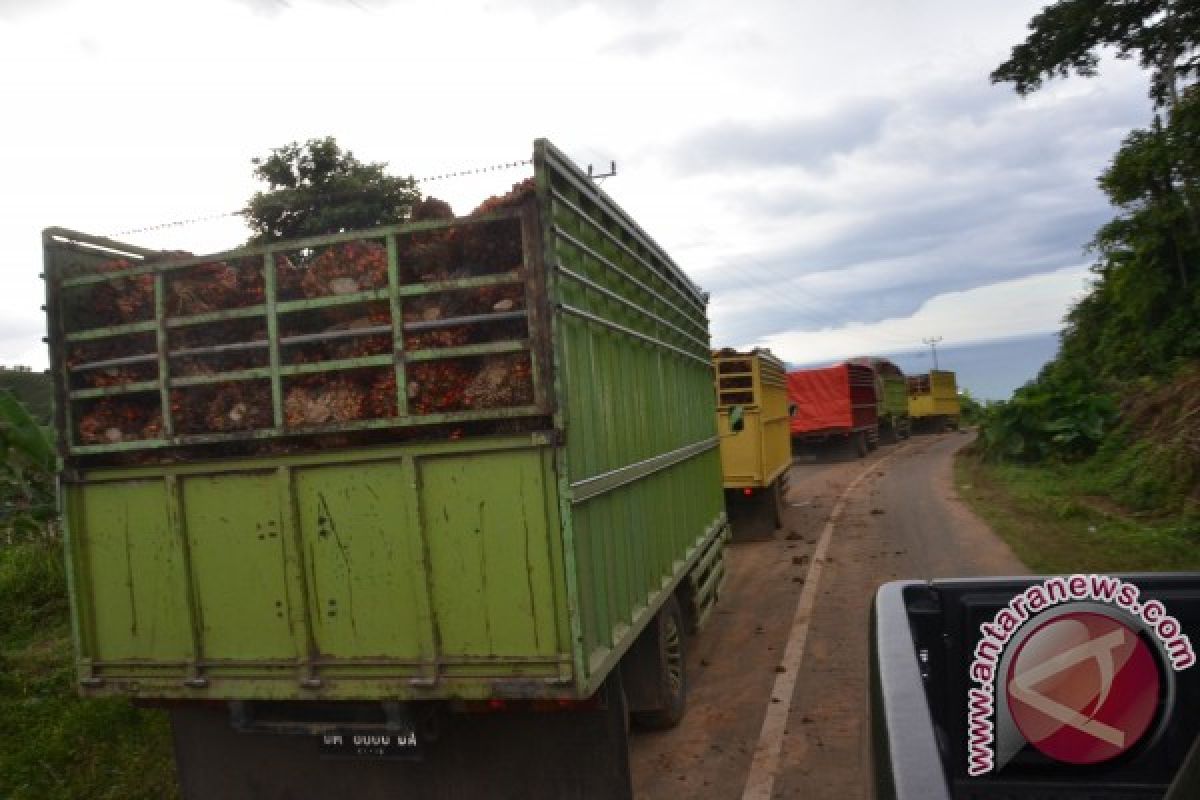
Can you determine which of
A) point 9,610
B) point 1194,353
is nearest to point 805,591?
point 9,610

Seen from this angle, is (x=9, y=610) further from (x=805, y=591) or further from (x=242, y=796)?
(x=805, y=591)

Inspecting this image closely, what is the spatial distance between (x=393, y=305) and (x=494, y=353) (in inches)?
19.2

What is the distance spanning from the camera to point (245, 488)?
3934mm

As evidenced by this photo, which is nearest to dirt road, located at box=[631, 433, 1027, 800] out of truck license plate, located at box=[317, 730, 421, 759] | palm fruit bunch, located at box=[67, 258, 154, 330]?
truck license plate, located at box=[317, 730, 421, 759]

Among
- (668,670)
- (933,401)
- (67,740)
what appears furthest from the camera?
(933,401)

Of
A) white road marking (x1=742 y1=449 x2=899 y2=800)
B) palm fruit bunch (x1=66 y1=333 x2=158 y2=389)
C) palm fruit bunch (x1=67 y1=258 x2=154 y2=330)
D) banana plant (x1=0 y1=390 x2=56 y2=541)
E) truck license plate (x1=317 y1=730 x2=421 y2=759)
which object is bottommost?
white road marking (x1=742 y1=449 x2=899 y2=800)

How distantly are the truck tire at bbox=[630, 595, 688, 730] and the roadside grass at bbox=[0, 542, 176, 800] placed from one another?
2748 mm

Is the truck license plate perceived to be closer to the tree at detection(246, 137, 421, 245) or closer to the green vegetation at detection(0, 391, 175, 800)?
the green vegetation at detection(0, 391, 175, 800)

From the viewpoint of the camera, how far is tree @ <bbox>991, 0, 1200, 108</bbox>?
15.9m

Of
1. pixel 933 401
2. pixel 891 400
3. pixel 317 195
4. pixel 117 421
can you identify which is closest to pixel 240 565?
pixel 117 421

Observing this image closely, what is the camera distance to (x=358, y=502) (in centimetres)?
381

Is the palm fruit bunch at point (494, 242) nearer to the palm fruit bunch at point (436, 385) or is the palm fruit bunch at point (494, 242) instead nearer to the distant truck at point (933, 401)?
the palm fruit bunch at point (436, 385)

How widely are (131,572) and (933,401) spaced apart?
3776cm

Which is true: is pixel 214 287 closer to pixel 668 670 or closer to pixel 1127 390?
Result: pixel 668 670
